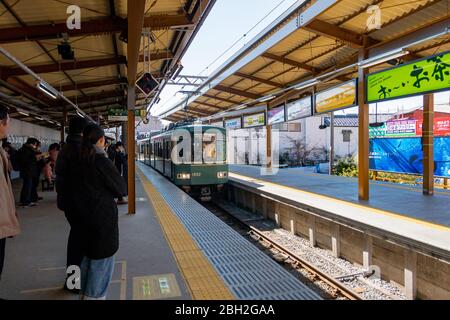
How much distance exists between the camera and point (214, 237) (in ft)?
17.5

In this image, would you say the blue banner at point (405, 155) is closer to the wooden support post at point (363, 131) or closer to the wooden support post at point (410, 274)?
the wooden support post at point (363, 131)

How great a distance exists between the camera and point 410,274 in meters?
4.98

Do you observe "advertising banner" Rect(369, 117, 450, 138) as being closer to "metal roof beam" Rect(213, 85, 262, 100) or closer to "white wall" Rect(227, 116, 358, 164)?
"metal roof beam" Rect(213, 85, 262, 100)

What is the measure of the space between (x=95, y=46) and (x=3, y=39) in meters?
2.03

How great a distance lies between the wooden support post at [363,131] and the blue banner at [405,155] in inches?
156

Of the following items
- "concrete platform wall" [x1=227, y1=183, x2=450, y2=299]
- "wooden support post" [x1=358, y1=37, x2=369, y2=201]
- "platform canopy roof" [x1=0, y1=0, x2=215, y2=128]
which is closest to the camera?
"concrete platform wall" [x1=227, y1=183, x2=450, y2=299]

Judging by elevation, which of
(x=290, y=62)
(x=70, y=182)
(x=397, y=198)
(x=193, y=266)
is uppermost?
(x=290, y=62)

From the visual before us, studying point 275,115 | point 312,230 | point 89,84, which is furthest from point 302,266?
point 275,115

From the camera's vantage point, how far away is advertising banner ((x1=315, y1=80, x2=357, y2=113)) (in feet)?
27.1

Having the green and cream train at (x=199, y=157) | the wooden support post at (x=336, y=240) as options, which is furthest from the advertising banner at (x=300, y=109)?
the wooden support post at (x=336, y=240)

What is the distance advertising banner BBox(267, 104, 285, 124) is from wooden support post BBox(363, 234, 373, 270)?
25.1ft

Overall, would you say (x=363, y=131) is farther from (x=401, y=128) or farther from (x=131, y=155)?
(x=401, y=128)

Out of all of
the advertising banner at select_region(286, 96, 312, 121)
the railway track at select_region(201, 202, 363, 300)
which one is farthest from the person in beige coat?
the advertising banner at select_region(286, 96, 312, 121)

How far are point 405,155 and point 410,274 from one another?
26.9 feet
